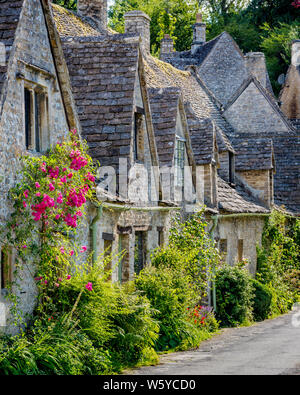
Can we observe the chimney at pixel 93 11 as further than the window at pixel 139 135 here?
Yes

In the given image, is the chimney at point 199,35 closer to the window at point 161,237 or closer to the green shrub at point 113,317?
the window at point 161,237

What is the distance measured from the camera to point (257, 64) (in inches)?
1980

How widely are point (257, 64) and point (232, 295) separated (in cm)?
2730

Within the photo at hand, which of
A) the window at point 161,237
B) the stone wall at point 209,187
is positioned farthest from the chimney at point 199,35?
the window at point 161,237

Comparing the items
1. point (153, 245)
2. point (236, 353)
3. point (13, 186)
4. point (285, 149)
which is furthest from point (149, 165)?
point (285, 149)

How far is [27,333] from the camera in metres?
15.0

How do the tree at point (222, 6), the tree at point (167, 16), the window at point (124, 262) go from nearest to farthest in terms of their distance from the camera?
1. the window at point (124, 262)
2. the tree at point (167, 16)
3. the tree at point (222, 6)

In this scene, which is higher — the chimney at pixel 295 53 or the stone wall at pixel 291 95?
the chimney at pixel 295 53

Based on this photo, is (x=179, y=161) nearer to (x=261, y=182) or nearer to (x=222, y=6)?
(x=261, y=182)

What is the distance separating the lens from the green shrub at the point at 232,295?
2531 cm

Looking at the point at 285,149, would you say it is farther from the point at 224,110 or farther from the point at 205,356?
the point at 205,356

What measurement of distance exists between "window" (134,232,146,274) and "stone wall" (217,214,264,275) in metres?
6.17

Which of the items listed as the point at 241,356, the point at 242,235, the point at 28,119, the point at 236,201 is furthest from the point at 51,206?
the point at 242,235

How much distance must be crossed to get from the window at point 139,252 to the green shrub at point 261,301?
699cm
